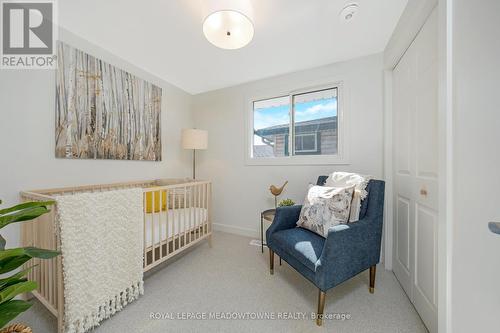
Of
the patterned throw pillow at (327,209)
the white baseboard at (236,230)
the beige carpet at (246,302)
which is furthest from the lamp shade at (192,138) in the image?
the patterned throw pillow at (327,209)

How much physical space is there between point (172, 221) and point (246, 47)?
6.27 feet

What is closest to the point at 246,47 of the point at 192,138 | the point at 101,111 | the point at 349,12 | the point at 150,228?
the point at 349,12

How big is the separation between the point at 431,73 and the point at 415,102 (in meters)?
0.26

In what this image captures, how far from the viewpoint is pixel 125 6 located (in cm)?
145

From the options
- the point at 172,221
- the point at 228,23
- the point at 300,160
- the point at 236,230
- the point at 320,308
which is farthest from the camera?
the point at 236,230

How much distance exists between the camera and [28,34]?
152cm

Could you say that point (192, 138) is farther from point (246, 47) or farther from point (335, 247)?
point (335, 247)

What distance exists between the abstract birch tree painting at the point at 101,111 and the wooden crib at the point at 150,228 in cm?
39

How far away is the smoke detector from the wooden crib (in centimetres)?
208

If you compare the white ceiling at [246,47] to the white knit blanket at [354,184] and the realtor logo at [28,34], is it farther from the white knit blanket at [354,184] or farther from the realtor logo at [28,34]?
the white knit blanket at [354,184]

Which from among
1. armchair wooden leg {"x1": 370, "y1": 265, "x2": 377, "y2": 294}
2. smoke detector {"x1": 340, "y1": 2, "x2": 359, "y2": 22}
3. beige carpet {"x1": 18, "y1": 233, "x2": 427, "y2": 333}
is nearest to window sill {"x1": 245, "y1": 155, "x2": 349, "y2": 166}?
armchair wooden leg {"x1": 370, "y1": 265, "x2": 377, "y2": 294}

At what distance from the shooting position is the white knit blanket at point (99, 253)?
111cm

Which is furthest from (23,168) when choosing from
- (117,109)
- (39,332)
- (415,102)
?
(415,102)

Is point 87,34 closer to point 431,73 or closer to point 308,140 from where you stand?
point 308,140
